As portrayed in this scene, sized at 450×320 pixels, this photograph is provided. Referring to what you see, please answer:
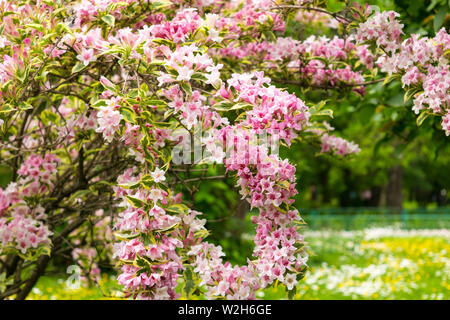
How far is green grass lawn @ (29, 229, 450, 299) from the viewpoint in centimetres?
603

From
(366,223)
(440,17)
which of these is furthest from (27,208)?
(366,223)

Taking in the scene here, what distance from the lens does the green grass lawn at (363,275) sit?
19.8ft

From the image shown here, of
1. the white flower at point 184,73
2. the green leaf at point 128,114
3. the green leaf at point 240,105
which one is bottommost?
the green leaf at point 128,114

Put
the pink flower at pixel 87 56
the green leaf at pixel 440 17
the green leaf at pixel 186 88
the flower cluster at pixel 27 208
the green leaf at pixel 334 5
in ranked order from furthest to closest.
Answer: the green leaf at pixel 440 17 → the flower cluster at pixel 27 208 → the green leaf at pixel 334 5 → the pink flower at pixel 87 56 → the green leaf at pixel 186 88

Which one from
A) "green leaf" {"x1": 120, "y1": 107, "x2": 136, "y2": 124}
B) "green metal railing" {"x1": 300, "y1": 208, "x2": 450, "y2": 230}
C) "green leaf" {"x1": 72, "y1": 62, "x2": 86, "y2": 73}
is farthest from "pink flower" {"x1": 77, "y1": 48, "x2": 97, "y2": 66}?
"green metal railing" {"x1": 300, "y1": 208, "x2": 450, "y2": 230}

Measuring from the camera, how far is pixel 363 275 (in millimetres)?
8172

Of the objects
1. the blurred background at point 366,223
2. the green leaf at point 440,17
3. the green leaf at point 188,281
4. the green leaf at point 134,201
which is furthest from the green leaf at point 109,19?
the green leaf at point 440,17

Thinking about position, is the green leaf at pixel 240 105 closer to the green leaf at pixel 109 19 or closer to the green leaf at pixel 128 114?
the green leaf at pixel 128 114

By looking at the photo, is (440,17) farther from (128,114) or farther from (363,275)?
(363,275)

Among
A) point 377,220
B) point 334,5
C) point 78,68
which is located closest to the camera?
point 78,68

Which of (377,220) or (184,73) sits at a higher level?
(184,73)

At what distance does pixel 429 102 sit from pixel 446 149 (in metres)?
1.75
